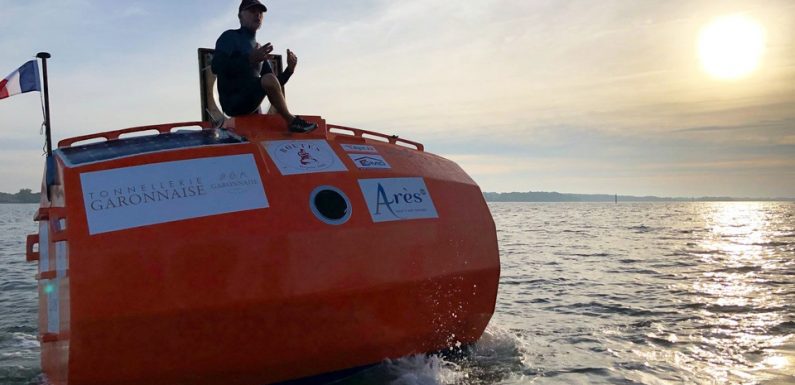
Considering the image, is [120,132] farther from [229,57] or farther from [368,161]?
[368,161]

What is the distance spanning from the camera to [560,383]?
4.60 meters

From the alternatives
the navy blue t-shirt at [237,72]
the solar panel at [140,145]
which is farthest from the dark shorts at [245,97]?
the solar panel at [140,145]

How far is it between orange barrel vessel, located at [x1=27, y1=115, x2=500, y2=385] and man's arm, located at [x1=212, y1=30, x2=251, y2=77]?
0.40m

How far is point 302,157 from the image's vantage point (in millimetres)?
4359

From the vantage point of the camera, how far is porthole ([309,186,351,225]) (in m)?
4.03

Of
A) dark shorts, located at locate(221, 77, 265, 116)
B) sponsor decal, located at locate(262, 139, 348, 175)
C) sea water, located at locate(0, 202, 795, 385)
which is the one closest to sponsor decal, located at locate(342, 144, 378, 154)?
sponsor decal, located at locate(262, 139, 348, 175)

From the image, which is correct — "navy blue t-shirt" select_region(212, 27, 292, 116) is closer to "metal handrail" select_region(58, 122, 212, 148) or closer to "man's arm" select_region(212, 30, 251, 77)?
"man's arm" select_region(212, 30, 251, 77)

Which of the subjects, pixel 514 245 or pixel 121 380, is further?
pixel 514 245

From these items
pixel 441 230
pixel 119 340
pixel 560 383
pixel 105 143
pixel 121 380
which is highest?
pixel 105 143

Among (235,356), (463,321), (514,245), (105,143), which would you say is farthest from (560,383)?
(514,245)

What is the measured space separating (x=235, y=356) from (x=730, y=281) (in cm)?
822

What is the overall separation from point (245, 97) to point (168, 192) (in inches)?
48.2

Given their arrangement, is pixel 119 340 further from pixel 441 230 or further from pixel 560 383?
pixel 560 383

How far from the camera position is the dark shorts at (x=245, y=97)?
4746 millimetres
